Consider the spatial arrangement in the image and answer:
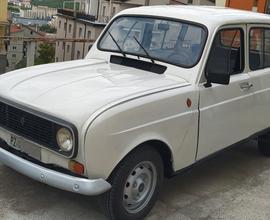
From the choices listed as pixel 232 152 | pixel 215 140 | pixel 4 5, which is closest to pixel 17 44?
pixel 232 152

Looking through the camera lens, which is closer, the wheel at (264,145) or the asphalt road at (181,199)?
the asphalt road at (181,199)

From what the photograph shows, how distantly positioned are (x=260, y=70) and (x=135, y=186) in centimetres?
233

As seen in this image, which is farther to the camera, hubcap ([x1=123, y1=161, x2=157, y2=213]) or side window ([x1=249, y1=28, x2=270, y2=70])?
side window ([x1=249, y1=28, x2=270, y2=70])

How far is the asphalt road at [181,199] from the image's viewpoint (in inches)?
162

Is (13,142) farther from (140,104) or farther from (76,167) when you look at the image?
(140,104)

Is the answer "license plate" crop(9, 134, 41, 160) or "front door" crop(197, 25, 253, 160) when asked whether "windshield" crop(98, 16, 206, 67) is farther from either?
"license plate" crop(9, 134, 41, 160)

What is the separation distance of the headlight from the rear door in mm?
2502

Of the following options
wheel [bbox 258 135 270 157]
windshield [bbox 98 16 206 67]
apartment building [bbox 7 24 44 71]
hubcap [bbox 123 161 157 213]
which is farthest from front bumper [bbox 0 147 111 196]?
apartment building [bbox 7 24 44 71]

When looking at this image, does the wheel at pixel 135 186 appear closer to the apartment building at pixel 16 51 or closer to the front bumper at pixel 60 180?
the front bumper at pixel 60 180

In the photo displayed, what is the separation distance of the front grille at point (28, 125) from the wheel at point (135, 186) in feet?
1.83

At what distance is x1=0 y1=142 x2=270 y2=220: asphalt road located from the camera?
411 centimetres

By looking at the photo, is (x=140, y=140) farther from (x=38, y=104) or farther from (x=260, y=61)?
(x=260, y=61)

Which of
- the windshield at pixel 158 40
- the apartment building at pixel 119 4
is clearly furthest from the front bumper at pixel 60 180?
the apartment building at pixel 119 4

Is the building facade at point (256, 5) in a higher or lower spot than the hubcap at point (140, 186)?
higher
